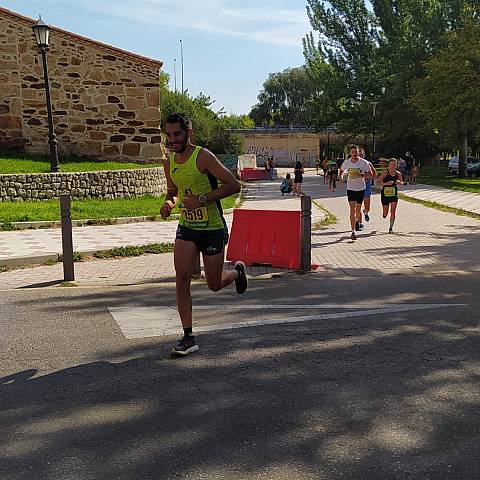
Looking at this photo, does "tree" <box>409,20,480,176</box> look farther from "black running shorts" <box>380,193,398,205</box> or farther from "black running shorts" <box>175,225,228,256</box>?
"black running shorts" <box>175,225,228,256</box>

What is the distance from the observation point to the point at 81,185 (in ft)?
53.8

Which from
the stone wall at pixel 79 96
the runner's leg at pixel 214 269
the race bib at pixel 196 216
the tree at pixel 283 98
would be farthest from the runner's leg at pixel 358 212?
the tree at pixel 283 98

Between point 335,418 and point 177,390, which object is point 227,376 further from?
point 335,418

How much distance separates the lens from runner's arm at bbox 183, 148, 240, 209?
451 cm

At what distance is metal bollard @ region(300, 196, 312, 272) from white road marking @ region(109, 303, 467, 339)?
6.58ft

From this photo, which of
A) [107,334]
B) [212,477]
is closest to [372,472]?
[212,477]

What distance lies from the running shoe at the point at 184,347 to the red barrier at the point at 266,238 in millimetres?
3688

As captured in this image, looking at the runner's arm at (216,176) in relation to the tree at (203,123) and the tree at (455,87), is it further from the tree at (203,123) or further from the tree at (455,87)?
the tree at (203,123)

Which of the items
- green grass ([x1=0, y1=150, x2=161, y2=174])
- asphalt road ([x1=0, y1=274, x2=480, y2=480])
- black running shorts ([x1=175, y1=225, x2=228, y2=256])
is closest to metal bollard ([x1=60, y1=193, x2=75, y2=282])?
asphalt road ([x1=0, y1=274, x2=480, y2=480])

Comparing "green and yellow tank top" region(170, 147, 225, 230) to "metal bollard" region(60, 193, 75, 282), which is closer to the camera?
"green and yellow tank top" region(170, 147, 225, 230)

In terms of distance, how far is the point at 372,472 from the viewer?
111 inches

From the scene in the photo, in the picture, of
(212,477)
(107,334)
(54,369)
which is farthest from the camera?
(107,334)

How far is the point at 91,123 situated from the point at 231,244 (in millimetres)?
13749

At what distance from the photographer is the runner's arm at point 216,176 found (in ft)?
14.8
